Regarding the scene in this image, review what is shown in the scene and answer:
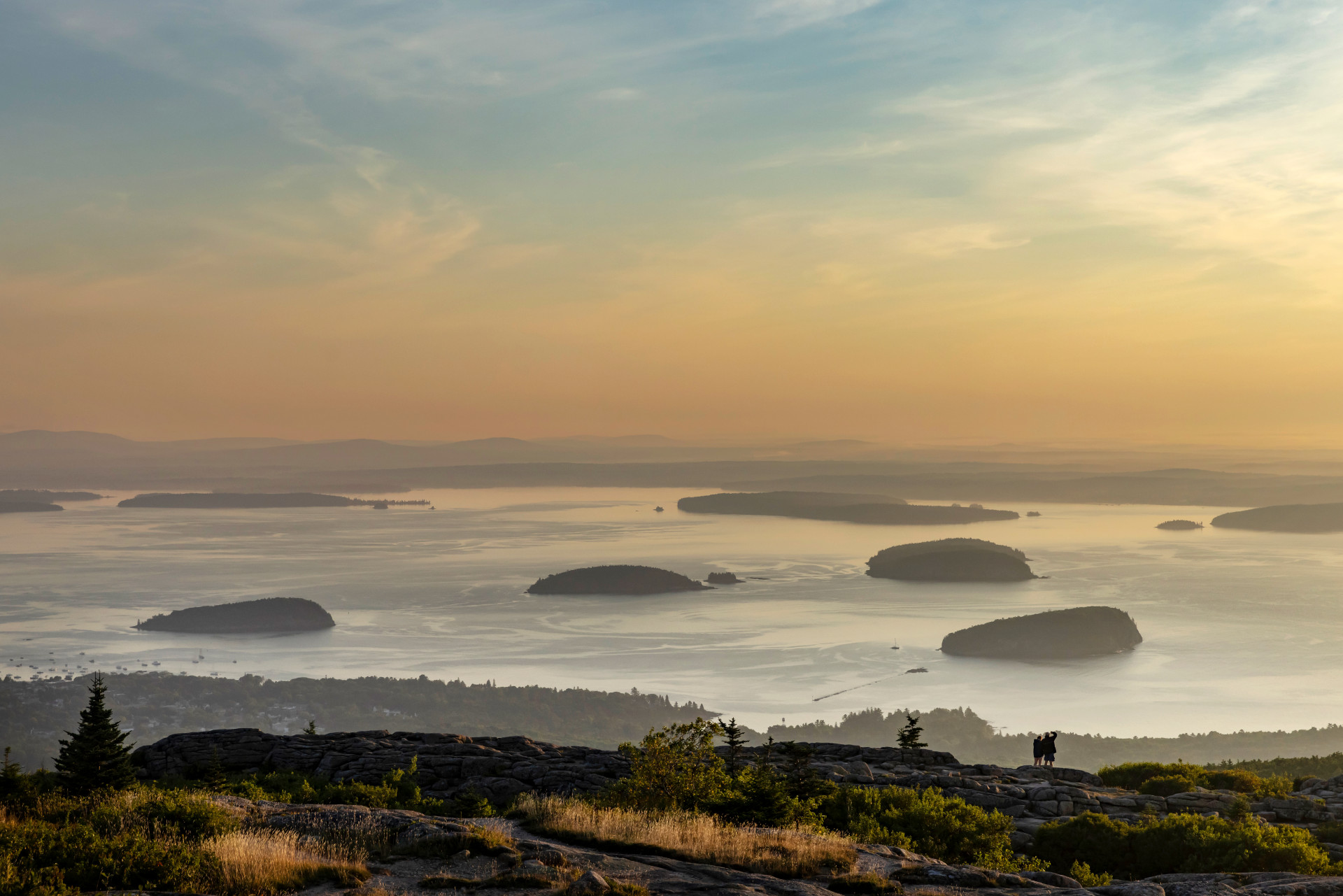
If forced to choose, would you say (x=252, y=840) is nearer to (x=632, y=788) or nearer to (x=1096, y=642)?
(x=632, y=788)

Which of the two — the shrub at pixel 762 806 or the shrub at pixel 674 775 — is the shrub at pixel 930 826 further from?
the shrub at pixel 674 775

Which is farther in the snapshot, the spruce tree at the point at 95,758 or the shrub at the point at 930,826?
the spruce tree at the point at 95,758

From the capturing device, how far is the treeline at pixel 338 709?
13162 centimetres

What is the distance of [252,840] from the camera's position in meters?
14.1

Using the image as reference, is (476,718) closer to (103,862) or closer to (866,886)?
(103,862)

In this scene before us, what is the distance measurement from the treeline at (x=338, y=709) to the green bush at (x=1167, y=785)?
100151mm

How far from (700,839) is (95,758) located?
1735 cm

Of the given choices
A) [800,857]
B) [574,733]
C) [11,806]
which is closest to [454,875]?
[800,857]

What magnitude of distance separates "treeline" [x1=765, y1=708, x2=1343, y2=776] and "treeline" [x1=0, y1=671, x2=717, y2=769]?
2230cm

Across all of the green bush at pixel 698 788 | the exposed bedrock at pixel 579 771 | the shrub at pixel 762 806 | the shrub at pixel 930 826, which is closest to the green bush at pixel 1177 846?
the exposed bedrock at pixel 579 771

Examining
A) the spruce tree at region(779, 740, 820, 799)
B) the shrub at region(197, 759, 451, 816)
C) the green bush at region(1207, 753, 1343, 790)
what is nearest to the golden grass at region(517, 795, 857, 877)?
the spruce tree at region(779, 740, 820, 799)

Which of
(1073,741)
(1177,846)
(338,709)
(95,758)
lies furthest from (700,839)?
(338,709)

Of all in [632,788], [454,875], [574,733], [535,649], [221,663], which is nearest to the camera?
[454,875]

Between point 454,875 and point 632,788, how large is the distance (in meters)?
7.97
